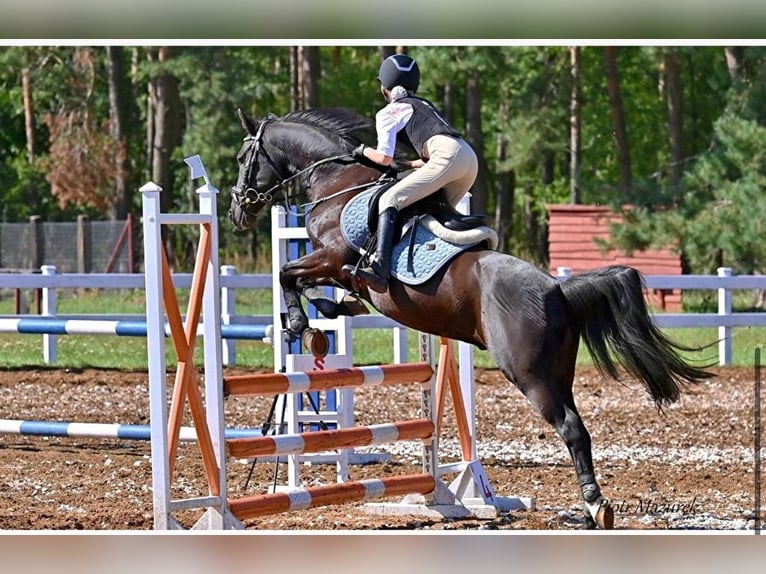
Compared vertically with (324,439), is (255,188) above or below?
above

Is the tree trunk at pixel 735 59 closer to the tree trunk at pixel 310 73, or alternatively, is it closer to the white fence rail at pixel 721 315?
the white fence rail at pixel 721 315

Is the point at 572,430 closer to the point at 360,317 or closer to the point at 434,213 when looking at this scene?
the point at 434,213

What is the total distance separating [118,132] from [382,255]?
30.4 metres

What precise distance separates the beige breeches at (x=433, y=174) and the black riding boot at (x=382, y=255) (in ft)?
0.19

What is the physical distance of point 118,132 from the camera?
36312mm

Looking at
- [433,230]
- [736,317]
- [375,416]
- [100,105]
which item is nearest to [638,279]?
[433,230]

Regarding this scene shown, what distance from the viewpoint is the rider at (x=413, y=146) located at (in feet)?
23.4

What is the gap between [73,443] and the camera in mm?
10516

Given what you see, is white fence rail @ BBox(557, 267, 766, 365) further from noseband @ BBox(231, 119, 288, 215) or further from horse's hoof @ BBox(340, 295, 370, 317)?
horse's hoof @ BBox(340, 295, 370, 317)

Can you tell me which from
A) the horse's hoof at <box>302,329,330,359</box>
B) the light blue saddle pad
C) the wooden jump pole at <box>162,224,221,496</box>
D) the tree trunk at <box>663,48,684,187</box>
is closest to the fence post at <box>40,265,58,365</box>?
the horse's hoof at <box>302,329,330,359</box>

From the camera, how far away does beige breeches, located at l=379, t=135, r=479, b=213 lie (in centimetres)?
712

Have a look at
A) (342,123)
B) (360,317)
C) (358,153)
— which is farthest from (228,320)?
(358,153)
